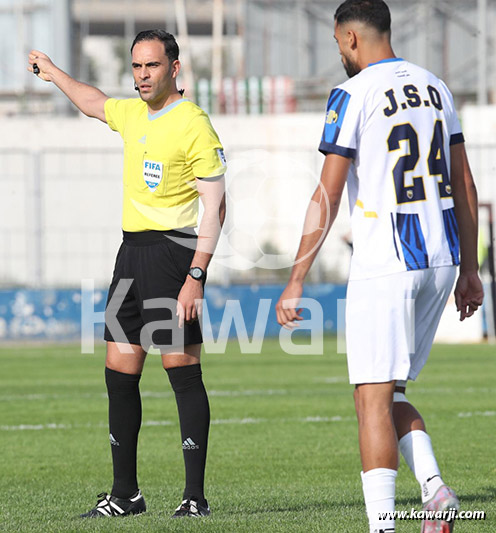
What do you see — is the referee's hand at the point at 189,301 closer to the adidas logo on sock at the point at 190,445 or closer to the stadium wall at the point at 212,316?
the adidas logo on sock at the point at 190,445

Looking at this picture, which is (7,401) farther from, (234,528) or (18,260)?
(18,260)

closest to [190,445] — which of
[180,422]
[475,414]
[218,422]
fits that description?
[180,422]

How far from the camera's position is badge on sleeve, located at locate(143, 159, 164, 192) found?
542cm

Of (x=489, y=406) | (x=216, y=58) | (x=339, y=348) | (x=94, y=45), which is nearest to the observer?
(x=489, y=406)

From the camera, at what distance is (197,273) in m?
5.35

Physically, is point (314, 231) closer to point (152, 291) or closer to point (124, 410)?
point (152, 291)

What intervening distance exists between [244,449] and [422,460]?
144 inches

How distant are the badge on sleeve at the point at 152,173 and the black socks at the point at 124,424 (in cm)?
92

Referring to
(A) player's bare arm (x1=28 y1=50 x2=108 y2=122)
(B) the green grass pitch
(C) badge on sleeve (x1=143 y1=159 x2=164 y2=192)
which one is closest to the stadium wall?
(B) the green grass pitch

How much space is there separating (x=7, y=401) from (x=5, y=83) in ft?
82.8

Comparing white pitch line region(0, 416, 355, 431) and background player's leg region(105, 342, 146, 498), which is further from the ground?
background player's leg region(105, 342, 146, 498)

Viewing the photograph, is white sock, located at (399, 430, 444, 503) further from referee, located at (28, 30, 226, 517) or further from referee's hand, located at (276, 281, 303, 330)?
referee, located at (28, 30, 226, 517)

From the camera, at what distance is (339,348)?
17625 mm

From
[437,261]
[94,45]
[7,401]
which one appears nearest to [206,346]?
[7,401]
